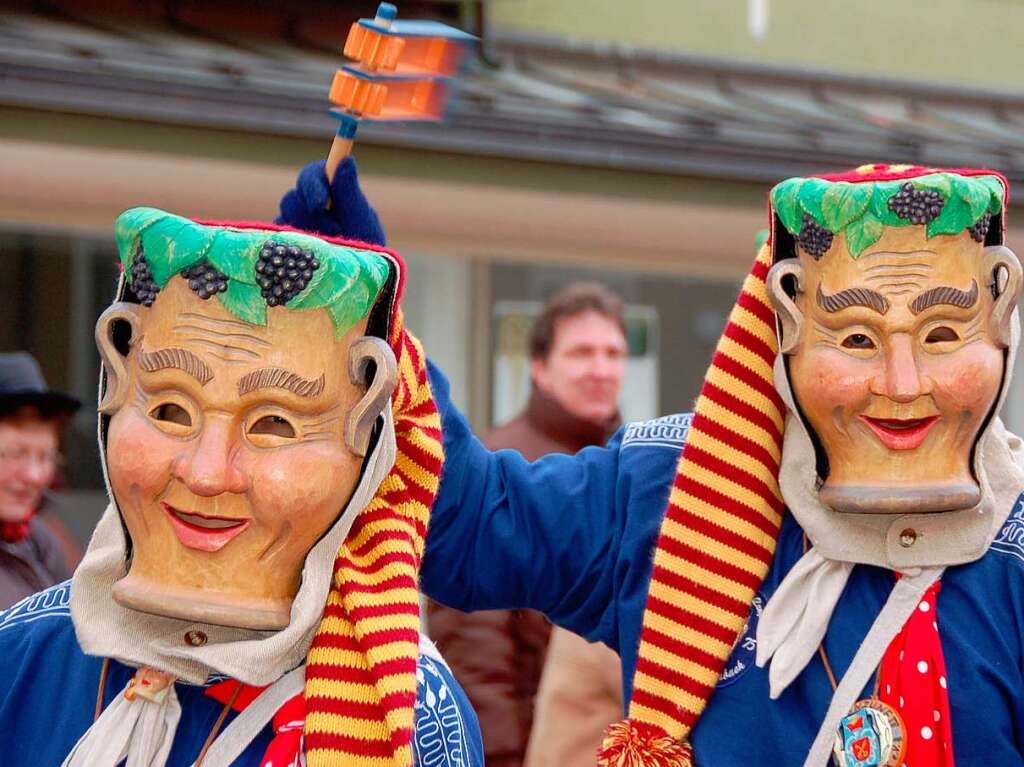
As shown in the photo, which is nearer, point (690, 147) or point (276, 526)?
point (276, 526)

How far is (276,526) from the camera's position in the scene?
243 cm

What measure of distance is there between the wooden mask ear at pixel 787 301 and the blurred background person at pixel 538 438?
1273mm

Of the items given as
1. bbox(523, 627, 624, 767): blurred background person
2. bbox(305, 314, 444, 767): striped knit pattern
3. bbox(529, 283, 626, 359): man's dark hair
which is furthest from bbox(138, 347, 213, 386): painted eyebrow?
bbox(529, 283, 626, 359): man's dark hair

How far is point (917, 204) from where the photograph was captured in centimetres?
274

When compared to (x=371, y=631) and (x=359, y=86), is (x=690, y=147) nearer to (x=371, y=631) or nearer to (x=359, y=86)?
(x=359, y=86)

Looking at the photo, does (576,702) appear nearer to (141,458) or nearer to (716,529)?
(716,529)

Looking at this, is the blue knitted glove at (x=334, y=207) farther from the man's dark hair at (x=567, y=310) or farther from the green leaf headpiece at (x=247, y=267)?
the man's dark hair at (x=567, y=310)

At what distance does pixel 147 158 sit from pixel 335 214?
227 centimetres

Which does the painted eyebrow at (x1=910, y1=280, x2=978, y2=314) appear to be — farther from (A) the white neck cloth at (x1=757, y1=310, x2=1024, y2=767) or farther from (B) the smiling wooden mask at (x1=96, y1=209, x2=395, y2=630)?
(B) the smiling wooden mask at (x1=96, y1=209, x2=395, y2=630)

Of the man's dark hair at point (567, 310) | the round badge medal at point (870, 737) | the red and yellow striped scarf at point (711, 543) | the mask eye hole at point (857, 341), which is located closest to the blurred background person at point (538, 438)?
the man's dark hair at point (567, 310)

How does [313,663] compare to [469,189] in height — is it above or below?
below

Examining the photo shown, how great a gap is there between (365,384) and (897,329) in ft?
2.54

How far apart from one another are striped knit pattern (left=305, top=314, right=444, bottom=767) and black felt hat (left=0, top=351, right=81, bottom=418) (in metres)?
1.76

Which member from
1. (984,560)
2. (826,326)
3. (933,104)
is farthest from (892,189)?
(933,104)
